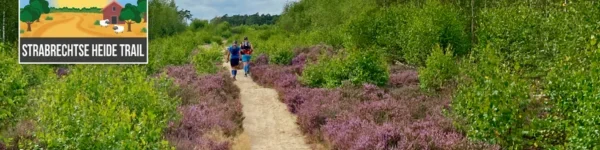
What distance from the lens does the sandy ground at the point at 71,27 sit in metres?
11.9

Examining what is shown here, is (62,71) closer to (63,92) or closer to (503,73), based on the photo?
(63,92)

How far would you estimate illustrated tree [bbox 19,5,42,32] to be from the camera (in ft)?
40.4

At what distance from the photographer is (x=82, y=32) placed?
1195 centimetres

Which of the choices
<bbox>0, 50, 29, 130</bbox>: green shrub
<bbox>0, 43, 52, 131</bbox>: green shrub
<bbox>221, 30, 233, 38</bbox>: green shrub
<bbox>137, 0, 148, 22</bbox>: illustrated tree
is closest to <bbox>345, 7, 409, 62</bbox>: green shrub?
<bbox>137, 0, 148, 22</bbox>: illustrated tree

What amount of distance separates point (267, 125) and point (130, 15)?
4498 mm

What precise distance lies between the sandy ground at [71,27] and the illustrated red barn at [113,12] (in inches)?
5.1

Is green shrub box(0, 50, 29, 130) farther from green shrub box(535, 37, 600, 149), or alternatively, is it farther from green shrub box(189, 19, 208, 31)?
green shrub box(189, 19, 208, 31)

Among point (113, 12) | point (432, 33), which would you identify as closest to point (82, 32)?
point (113, 12)

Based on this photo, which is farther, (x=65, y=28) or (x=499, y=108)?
(x=65, y=28)

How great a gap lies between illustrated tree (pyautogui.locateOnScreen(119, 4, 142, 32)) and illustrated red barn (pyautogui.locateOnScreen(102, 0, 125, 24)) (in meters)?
0.09

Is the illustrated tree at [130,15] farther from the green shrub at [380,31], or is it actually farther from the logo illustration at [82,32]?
the green shrub at [380,31]

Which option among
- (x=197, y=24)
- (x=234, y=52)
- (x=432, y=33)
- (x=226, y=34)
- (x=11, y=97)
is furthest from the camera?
(x=197, y=24)

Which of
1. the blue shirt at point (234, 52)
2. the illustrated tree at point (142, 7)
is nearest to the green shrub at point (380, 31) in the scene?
the blue shirt at point (234, 52)

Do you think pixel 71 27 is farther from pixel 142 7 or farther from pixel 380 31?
pixel 380 31
